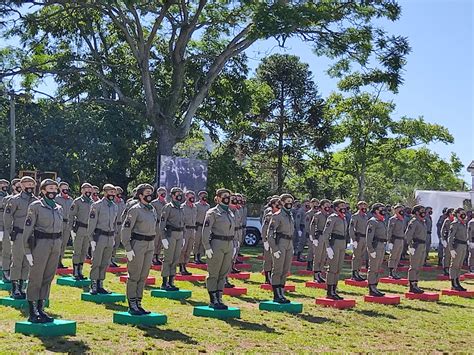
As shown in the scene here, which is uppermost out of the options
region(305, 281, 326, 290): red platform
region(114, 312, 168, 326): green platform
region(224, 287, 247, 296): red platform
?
region(305, 281, 326, 290): red platform

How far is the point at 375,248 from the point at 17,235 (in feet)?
23.5

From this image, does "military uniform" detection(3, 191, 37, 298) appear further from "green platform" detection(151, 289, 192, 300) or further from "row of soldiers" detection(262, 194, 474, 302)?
"row of soldiers" detection(262, 194, 474, 302)

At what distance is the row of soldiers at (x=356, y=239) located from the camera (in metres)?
13.5

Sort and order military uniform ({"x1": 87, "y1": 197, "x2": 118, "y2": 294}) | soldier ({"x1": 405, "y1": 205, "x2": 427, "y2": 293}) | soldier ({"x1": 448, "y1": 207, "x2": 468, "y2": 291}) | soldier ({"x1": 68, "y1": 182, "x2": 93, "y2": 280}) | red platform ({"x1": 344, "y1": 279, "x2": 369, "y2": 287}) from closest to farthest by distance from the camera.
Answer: military uniform ({"x1": 87, "y1": 197, "x2": 118, "y2": 294})
soldier ({"x1": 68, "y1": 182, "x2": 93, "y2": 280})
soldier ({"x1": 405, "y1": 205, "x2": 427, "y2": 293})
soldier ({"x1": 448, "y1": 207, "x2": 468, "y2": 291})
red platform ({"x1": 344, "y1": 279, "x2": 369, "y2": 287})

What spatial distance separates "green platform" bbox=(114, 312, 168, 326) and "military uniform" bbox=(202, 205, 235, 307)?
5.05 feet

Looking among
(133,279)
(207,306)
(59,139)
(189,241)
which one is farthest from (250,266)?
(59,139)

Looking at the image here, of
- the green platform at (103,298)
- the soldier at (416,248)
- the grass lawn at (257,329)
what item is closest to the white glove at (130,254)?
the grass lawn at (257,329)

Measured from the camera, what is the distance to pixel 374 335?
1133 cm

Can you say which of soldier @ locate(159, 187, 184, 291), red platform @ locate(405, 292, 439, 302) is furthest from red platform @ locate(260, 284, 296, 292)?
red platform @ locate(405, 292, 439, 302)

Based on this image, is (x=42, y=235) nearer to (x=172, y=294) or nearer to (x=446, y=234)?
(x=172, y=294)

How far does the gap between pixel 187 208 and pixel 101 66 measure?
18.2 meters

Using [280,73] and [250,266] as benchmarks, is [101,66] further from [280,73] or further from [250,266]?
[250,266]

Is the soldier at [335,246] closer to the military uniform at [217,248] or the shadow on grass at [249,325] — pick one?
the military uniform at [217,248]

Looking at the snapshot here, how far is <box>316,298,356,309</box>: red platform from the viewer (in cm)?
1398
